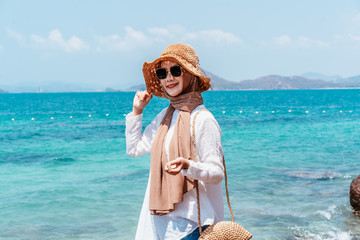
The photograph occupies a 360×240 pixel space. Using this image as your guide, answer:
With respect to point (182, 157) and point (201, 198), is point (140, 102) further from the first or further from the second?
point (201, 198)

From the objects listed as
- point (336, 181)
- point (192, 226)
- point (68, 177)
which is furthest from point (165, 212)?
point (68, 177)

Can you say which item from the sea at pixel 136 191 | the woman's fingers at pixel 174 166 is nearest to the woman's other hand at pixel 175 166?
the woman's fingers at pixel 174 166

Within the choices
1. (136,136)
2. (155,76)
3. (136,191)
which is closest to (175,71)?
(155,76)

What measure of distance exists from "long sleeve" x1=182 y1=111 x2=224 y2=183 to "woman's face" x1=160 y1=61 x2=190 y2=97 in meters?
0.26

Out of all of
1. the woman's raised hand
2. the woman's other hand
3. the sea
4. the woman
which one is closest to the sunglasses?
the woman

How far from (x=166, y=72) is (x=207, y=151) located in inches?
23.0

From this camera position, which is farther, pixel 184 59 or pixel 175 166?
pixel 184 59

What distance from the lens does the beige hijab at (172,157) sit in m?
2.53

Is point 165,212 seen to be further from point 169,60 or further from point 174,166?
point 169,60

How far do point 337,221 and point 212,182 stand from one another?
21.5 ft

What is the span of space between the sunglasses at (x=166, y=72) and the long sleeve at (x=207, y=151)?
11.8 inches

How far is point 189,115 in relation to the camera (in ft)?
8.63

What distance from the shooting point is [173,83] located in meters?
2.79

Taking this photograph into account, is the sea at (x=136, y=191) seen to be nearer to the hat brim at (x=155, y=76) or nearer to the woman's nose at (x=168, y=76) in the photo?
the hat brim at (x=155, y=76)
